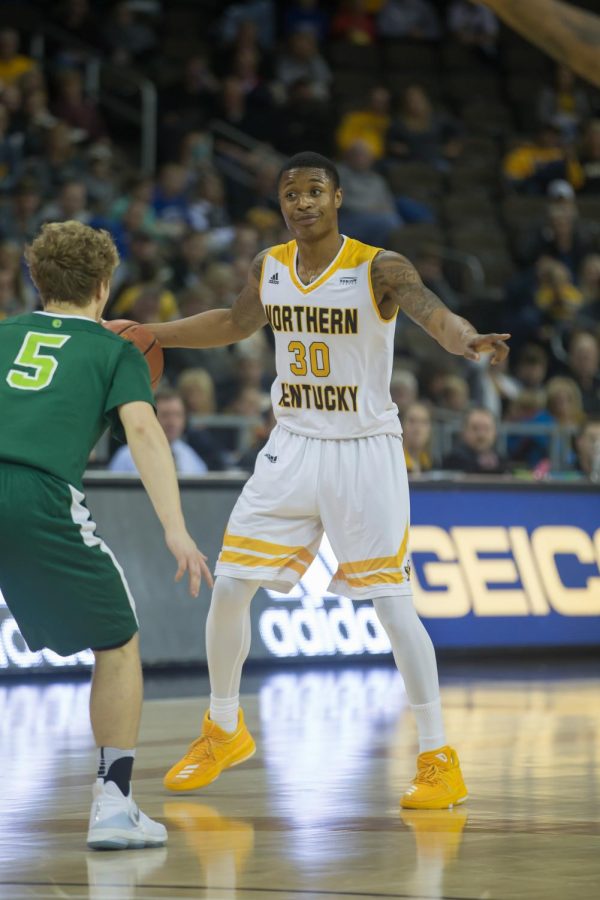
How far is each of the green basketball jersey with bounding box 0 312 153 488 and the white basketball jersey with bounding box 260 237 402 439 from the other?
1.37 metres

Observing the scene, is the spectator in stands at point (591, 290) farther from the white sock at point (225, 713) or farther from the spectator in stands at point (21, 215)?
the white sock at point (225, 713)

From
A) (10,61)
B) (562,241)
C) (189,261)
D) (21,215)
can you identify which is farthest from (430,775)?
(10,61)

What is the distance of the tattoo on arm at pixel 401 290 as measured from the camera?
5711mm

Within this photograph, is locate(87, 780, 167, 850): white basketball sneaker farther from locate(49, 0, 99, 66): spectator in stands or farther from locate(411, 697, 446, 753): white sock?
locate(49, 0, 99, 66): spectator in stands

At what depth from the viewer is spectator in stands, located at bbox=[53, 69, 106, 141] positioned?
16.8 m

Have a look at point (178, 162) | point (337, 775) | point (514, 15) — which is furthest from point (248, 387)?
point (514, 15)

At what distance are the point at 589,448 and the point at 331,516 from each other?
23.3 ft

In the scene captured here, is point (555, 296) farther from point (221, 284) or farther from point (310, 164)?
point (310, 164)

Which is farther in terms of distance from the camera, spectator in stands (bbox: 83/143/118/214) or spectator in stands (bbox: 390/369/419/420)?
spectator in stands (bbox: 83/143/118/214)

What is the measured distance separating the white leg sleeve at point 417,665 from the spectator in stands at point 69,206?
9.25m

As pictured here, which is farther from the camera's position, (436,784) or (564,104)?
(564,104)

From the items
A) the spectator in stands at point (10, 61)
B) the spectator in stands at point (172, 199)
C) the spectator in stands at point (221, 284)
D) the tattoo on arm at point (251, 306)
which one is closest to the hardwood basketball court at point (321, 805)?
the tattoo on arm at point (251, 306)

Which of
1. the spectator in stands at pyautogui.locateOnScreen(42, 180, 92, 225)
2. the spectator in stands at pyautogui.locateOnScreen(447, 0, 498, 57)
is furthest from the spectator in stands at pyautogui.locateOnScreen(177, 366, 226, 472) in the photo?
the spectator in stands at pyautogui.locateOnScreen(447, 0, 498, 57)

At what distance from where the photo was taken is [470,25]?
21.6 metres
